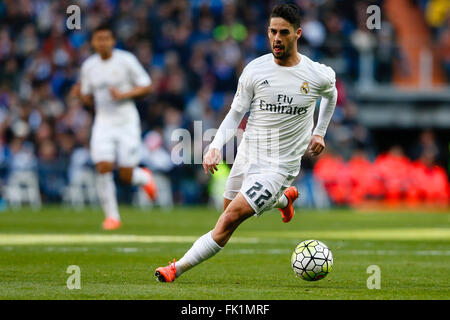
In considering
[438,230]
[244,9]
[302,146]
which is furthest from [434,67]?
[302,146]

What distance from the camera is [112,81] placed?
49.2ft

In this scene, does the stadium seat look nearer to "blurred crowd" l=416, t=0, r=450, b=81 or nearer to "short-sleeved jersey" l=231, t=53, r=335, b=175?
"blurred crowd" l=416, t=0, r=450, b=81

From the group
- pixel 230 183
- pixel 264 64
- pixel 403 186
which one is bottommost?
pixel 403 186

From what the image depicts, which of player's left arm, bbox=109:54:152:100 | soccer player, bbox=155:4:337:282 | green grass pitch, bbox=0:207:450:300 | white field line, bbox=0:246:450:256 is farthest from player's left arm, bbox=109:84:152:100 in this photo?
soccer player, bbox=155:4:337:282

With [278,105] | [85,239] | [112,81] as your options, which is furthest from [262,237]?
[278,105]

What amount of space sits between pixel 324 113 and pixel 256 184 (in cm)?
123

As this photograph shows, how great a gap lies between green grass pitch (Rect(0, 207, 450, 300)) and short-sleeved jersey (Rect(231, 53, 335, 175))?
3.67 ft

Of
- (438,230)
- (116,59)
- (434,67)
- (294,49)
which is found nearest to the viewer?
(294,49)

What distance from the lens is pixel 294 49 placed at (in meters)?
8.51

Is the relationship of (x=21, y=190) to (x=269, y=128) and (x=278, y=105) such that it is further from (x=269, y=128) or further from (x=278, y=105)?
(x=278, y=105)

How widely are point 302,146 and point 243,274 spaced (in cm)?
134

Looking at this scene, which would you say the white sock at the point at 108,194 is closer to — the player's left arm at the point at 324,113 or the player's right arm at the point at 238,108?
the player's left arm at the point at 324,113

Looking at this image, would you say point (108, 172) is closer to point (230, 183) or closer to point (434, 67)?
point (230, 183)

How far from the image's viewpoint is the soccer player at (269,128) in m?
8.18
